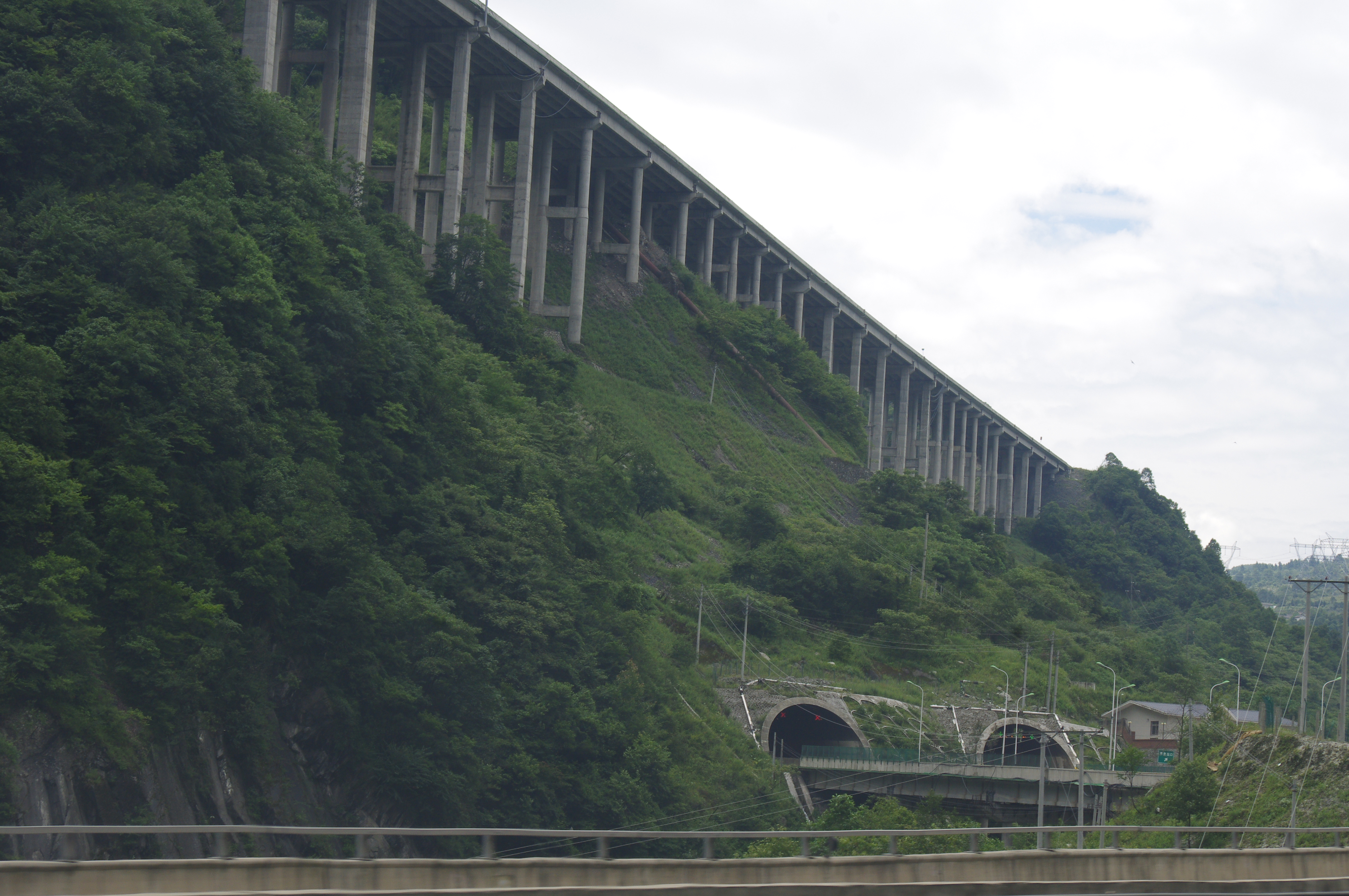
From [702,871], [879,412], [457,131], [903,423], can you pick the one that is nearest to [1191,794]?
[702,871]

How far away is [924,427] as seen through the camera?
159125 mm

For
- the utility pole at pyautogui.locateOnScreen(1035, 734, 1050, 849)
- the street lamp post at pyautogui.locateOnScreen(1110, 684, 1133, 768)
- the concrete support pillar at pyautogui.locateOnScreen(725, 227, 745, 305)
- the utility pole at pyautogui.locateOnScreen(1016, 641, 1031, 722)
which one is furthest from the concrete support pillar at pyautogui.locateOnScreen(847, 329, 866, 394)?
the utility pole at pyautogui.locateOnScreen(1035, 734, 1050, 849)

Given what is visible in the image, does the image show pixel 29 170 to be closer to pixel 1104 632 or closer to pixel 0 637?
pixel 0 637

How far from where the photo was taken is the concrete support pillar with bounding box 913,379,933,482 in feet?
508

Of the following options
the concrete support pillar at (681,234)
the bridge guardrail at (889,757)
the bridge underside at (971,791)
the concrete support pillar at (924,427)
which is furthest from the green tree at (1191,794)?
the concrete support pillar at (924,427)

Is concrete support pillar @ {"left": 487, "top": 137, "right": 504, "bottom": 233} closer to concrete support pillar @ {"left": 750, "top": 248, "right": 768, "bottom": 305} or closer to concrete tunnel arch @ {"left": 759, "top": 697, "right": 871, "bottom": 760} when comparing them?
concrete support pillar @ {"left": 750, "top": 248, "right": 768, "bottom": 305}

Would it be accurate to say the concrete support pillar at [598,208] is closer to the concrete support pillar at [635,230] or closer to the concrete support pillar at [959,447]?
the concrete support pillar at [635,230]

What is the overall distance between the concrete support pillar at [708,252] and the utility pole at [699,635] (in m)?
46.1

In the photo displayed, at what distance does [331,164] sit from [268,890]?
173ft

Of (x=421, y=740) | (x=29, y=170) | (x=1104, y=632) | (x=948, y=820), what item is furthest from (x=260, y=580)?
(x=1104, y=632)

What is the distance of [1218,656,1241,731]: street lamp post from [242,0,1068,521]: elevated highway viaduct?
3940cm

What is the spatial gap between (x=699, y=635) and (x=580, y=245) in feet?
98.5

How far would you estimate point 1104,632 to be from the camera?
121 meters

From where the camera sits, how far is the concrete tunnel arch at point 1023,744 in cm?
8288
